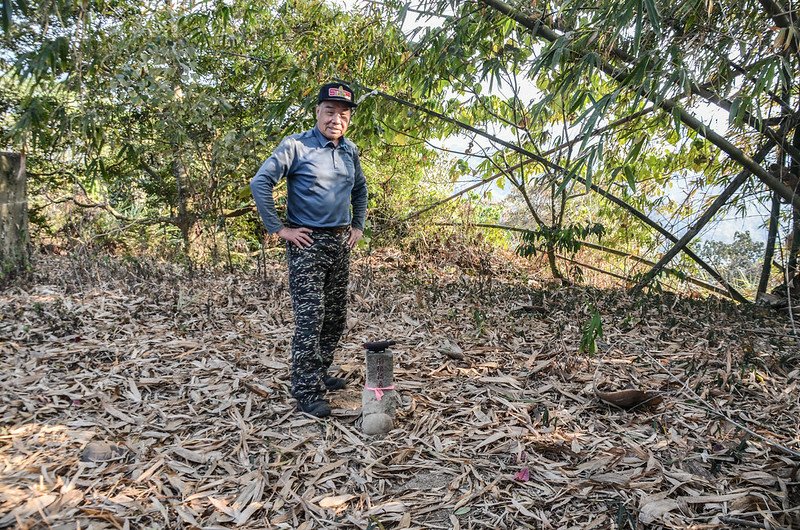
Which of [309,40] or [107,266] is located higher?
[309,40]

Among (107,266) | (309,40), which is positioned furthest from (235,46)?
(107,266)

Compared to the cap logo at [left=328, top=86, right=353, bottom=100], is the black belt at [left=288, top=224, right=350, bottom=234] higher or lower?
lower

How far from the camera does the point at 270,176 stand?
8.75 feet

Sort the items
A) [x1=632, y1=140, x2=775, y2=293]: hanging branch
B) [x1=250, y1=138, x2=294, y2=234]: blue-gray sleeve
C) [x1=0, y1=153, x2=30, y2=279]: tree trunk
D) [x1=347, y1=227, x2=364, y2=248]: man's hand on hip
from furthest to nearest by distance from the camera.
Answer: [x1=0, y1=153, x2=30, y2=279]: tree trunk → [x1=632, y1=140, x2=775, y2=293]: hanging branch → [x1=347, y1=227, x2=364, y2=248]: man's hand on hip → [x1=250, y1=138, x2=294, y2=234]: blue-gray sleeve

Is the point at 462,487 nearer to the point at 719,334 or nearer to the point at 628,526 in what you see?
the point at 628,526

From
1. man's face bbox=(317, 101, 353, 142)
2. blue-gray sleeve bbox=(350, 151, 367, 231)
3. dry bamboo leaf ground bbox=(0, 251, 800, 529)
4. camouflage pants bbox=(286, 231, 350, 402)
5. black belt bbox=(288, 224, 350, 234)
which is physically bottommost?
dry bamboo leaf ground bbox=(0, 251, 800, 529)

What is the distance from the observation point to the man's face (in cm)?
275

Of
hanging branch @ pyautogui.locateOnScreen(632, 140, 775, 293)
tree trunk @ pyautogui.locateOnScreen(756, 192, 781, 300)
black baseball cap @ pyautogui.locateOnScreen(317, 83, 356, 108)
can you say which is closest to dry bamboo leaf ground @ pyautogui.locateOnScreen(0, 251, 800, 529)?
hanging branch @ pyautogui.locateOnScreen(632, 140, 775, 293)

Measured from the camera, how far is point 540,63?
272 centimetres

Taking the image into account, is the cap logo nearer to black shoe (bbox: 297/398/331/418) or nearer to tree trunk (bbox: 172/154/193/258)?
black shoe (bbox: 297/398/331/418)

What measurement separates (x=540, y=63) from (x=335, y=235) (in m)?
1.42

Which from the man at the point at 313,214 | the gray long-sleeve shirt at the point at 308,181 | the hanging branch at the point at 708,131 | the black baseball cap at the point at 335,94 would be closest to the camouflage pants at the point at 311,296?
the man at the point at 313,214

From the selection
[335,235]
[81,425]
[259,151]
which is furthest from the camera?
[259,151]

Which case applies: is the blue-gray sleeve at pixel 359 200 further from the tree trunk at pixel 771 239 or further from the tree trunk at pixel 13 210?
the tree trunk at pixel 13 210
